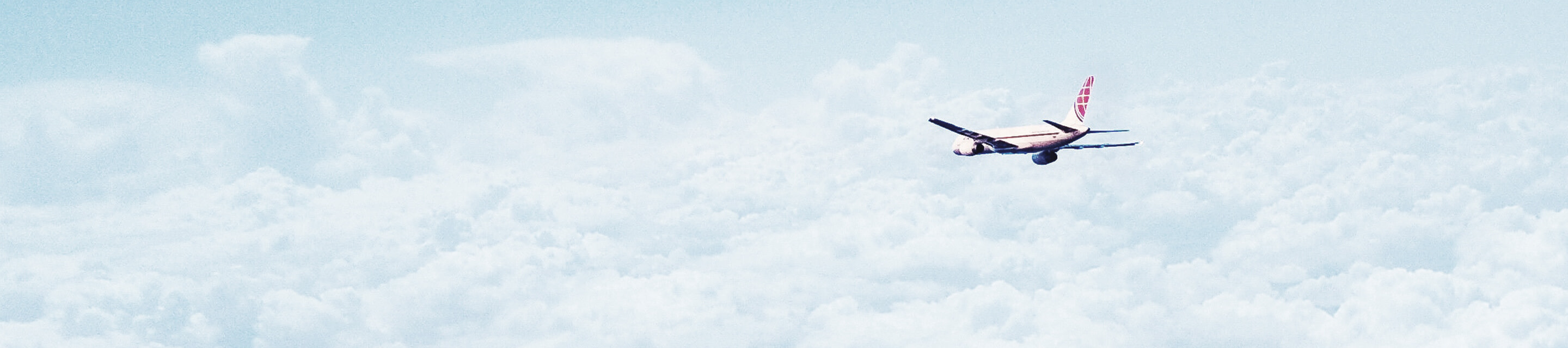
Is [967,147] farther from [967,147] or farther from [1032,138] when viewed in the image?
[1032,138]

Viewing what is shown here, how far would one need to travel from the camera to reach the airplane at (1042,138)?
124 metres

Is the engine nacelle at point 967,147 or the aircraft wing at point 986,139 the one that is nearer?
the aircraft wing at point 986,139

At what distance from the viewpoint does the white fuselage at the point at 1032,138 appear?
4892 inches

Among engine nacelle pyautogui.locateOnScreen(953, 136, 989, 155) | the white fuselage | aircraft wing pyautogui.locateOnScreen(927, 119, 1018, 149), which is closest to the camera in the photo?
aircraft wing pyautogui.locateOnScreen(927, 119, 1018, 149)

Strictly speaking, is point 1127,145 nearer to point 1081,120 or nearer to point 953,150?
point 1081,120

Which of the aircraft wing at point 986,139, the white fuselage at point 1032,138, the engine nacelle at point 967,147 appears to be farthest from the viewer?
the engine nacelle at point 967,147

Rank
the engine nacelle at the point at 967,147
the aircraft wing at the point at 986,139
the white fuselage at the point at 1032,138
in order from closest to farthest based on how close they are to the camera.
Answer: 1. the aircraft wing at the point at 986,139
2. the white fuselage at the point at 1032,138
3. the engine nacelle at the point at 967,147

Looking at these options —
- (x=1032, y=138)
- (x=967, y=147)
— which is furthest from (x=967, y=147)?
(x=1032, y=138)

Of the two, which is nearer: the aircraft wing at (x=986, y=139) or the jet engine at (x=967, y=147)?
the aircraft wing at (x=986, y=139)

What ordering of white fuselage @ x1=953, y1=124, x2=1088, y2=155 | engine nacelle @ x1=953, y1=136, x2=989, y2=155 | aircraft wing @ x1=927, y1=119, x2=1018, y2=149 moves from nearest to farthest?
aircraft wing @ x1=927, y1=119, x2=1018, y2=149
white fuselage @ x1=953, y1=124, x2=1088, y2=155
engine nacelle @ x1=953, y1=136, x2=989, y2=155

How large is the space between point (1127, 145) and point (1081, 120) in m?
6.57

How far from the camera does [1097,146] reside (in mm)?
121562

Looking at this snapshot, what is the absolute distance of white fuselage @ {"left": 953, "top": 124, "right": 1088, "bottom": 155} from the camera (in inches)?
4892

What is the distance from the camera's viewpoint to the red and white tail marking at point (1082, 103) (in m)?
125
